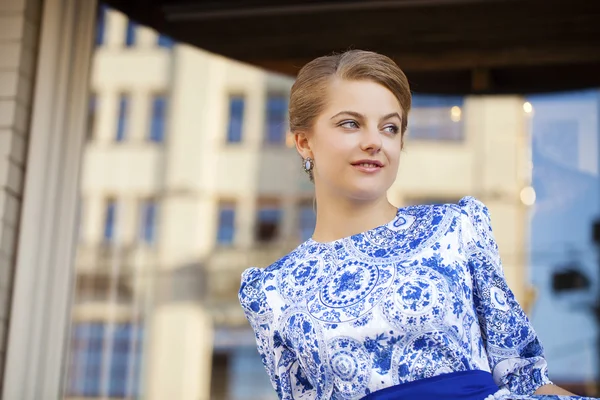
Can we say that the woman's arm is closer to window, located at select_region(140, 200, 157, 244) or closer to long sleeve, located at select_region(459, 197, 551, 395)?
long sleeve, located at select_region(459, 197, 551, 395)

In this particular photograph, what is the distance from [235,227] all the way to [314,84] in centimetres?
1511

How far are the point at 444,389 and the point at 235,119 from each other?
15.7 meters

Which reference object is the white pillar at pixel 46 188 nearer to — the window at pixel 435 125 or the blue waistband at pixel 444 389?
the blue waistband at pixel 444 389

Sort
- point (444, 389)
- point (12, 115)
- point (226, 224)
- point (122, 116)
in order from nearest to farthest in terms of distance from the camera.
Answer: point (444, 389), point (12, 115), point (226, 224), point (122, 116)

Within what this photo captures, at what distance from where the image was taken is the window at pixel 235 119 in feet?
55.6

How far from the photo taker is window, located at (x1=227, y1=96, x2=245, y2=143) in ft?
55.6

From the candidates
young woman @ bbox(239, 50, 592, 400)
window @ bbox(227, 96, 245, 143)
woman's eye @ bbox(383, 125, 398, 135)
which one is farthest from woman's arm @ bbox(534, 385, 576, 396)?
window @ bbox(227, 96, 245, 143)

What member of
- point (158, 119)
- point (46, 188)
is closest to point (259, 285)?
point (46, 188)

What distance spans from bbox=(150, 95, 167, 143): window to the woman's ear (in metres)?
15.6

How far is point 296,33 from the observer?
12.8 feet

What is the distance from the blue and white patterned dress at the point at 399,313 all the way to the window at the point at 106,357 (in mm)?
15520

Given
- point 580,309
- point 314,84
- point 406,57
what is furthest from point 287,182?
point 314,84

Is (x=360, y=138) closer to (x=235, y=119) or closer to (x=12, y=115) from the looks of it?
(x=12, y=115)

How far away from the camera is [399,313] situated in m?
1.49
